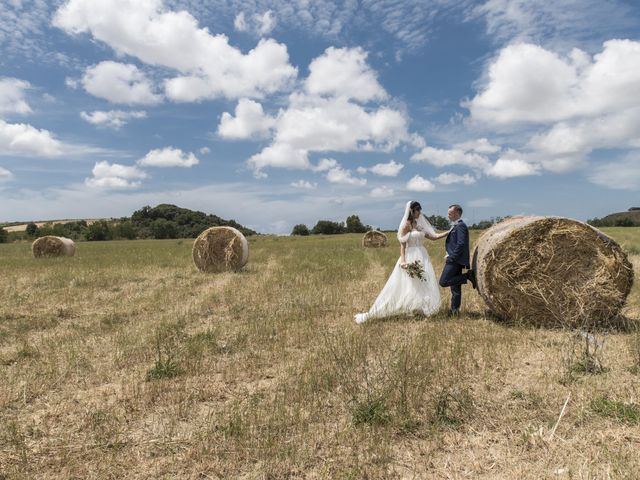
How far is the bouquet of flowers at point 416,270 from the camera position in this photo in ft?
29.2

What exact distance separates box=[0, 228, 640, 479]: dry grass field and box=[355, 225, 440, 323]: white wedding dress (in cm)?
28

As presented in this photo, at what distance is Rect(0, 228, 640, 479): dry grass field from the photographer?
→ 3.74 meters

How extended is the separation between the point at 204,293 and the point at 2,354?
5691 millimetres

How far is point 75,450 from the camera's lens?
3.99m

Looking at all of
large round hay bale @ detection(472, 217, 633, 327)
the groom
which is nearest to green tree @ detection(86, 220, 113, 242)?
the groom

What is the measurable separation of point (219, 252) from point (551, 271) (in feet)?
40.4

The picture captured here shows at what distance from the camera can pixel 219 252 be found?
57.7ft

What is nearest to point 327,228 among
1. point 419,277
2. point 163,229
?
point 163,229

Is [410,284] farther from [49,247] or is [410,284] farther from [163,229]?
[163,229]

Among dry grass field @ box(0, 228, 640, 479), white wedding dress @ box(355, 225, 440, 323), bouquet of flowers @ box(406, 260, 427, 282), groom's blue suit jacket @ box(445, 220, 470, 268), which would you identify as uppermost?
groom's blue suit jacket @ box(445, 220, 470, 268)

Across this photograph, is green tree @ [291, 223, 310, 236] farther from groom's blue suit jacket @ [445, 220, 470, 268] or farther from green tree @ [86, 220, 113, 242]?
Answer: groom's blue suit jacket @ [445, 220, 470, 268]

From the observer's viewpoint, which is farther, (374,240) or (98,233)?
(98,233)

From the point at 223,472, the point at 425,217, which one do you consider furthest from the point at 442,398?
the point at 425,217

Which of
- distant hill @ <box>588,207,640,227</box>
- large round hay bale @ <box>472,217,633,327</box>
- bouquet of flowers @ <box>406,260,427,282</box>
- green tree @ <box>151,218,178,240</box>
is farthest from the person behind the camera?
green tree @ <box>151,218,178,240</box>
